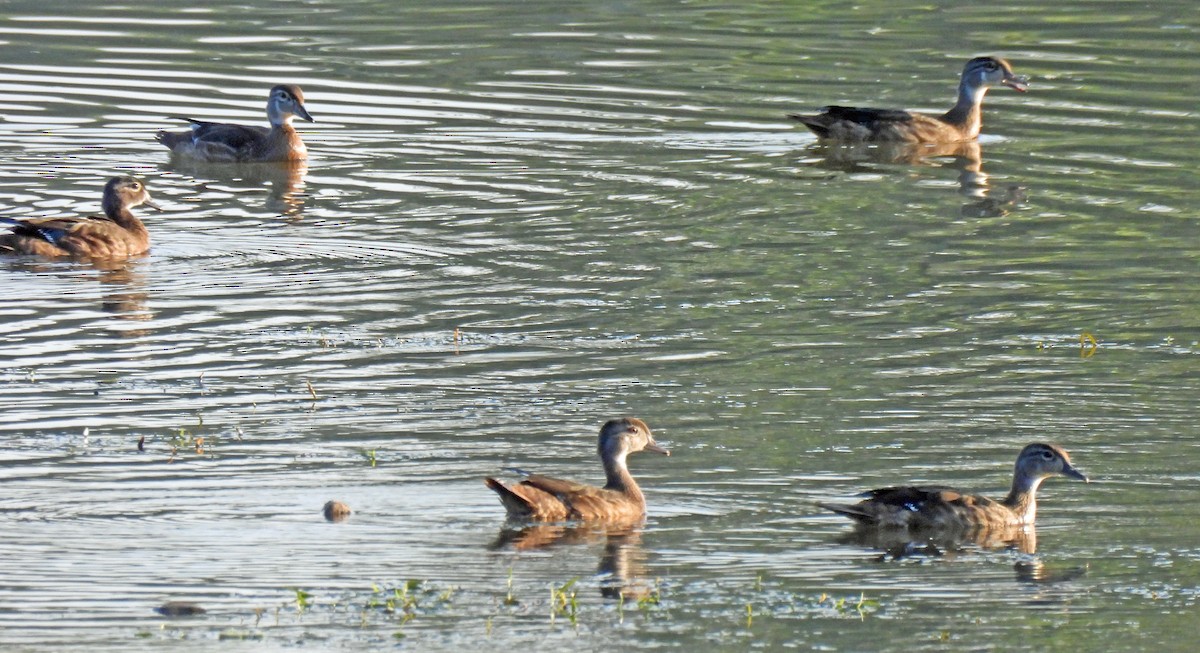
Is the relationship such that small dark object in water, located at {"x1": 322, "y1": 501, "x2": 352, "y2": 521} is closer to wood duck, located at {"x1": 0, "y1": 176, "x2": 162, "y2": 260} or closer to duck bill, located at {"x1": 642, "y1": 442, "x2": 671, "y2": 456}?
duck bill, located at {"x1": 642, "y1": 442, "x2": 671, "y2": 456}

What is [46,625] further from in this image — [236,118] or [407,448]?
[236,118]

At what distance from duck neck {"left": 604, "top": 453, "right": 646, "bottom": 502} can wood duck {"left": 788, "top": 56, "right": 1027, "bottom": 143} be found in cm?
1109

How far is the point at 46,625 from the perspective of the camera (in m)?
8.13

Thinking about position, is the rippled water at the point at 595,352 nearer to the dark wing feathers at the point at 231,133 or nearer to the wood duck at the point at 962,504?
the wood duck at the point at 962,504

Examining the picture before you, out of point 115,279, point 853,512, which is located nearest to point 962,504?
point 853,512

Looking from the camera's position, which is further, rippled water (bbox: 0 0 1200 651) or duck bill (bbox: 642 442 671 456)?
duck bill (bbox: 642 442 671 456)

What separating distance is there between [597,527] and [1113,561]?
87.3 inches

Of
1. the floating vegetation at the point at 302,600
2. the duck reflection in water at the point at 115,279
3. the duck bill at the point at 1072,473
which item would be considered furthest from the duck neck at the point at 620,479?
the duck reflection in water at the point at 115,279

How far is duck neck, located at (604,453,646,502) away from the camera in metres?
9.81

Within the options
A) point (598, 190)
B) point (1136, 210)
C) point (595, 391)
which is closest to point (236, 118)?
point (598, 190)

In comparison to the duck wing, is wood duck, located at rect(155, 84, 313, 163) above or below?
above

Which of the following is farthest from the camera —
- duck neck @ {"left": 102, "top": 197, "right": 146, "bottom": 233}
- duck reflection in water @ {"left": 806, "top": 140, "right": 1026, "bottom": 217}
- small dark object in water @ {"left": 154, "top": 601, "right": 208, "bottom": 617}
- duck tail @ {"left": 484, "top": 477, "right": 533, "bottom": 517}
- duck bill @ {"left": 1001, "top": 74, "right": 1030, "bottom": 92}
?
duck bill @ {"left": 1001, "top": 74, "right": 1030, "bottom": 92}

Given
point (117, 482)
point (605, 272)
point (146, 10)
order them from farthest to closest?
1. point (146, 10)
2. point (605, 272)
3. point (117, 482)

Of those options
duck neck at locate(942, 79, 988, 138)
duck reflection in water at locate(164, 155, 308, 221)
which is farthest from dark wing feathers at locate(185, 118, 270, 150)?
duck neck at locate(942, 79, 988, 138)
